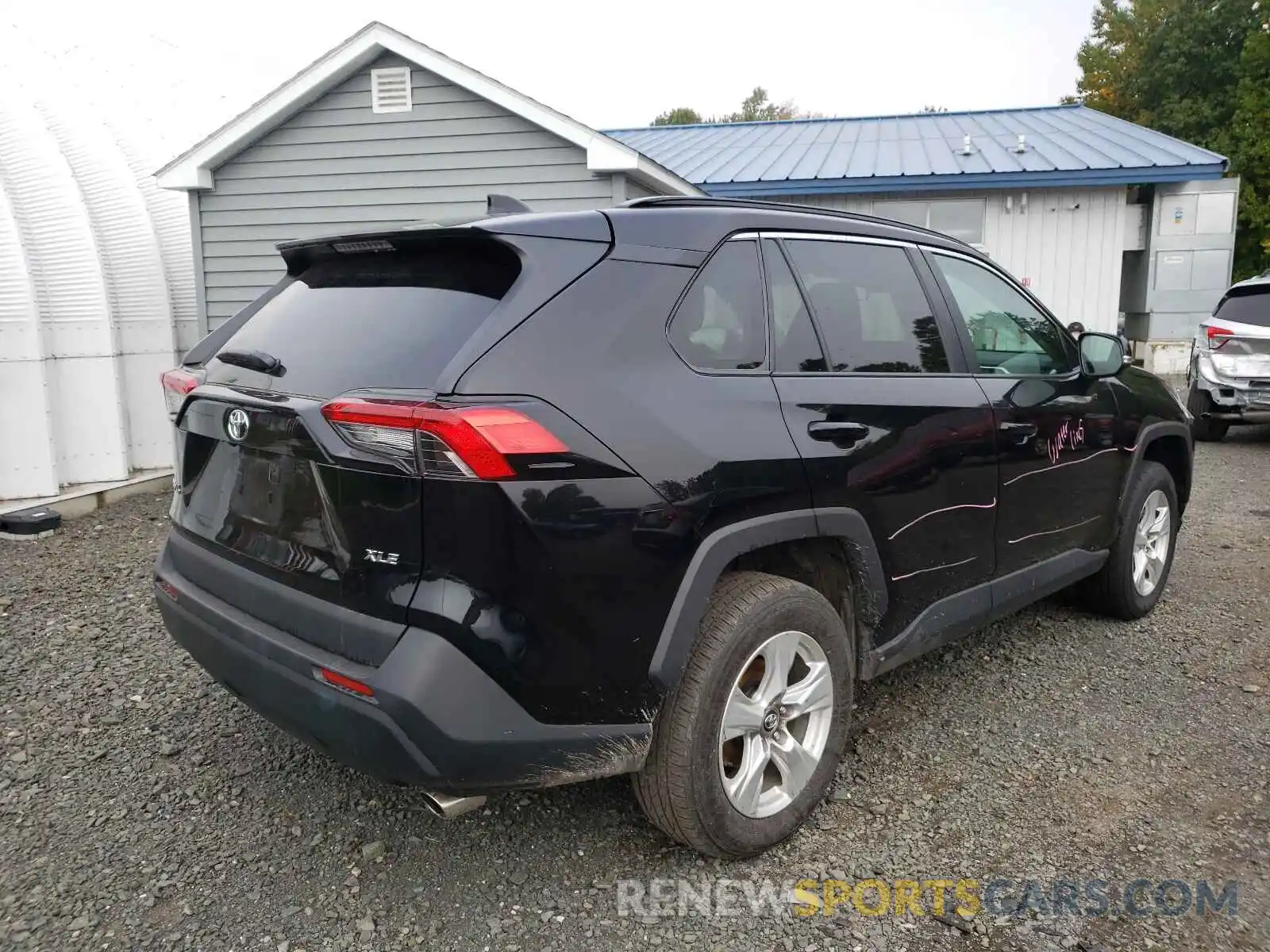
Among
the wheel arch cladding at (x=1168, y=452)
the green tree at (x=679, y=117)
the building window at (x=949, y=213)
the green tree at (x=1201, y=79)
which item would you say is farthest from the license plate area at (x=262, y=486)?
the green tree at (x=679, y=117)

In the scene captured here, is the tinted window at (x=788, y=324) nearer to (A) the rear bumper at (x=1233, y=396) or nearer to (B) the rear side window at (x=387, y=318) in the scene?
(B) the rear side window at (x=387, y=318)

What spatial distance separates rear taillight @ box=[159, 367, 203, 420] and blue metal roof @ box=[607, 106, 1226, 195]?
12.5m

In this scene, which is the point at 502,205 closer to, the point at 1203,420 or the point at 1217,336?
the point at 1217,336

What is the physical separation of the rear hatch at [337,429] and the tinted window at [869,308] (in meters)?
0.90

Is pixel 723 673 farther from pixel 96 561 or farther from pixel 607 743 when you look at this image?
pixel 96 561

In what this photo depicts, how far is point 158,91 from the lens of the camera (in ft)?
35.6

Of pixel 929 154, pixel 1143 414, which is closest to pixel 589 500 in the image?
pixel 1143 414

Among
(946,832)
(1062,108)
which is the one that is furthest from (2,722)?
(1062,108)

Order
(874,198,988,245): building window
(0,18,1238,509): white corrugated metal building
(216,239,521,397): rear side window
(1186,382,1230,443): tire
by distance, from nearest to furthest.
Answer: (216,239,521,397): rear side window
(0,18,1238,509): white corrugated metal building
(1186,382,1230,443): tire
(874,198,988,245): building window

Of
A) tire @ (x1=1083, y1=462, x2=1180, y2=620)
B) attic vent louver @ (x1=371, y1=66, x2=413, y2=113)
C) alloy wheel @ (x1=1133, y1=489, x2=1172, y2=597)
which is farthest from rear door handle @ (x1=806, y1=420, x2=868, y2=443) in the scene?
attic vent louver @ (x1=371, y1=66, x2=413, y2=113)

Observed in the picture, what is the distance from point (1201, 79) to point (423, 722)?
3567 centimetres

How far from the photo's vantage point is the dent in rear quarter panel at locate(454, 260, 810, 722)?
7.16ft

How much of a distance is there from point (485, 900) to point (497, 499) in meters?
1.22

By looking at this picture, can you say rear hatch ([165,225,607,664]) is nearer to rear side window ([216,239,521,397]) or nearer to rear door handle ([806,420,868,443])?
rear side window ([216,239,521,397])
